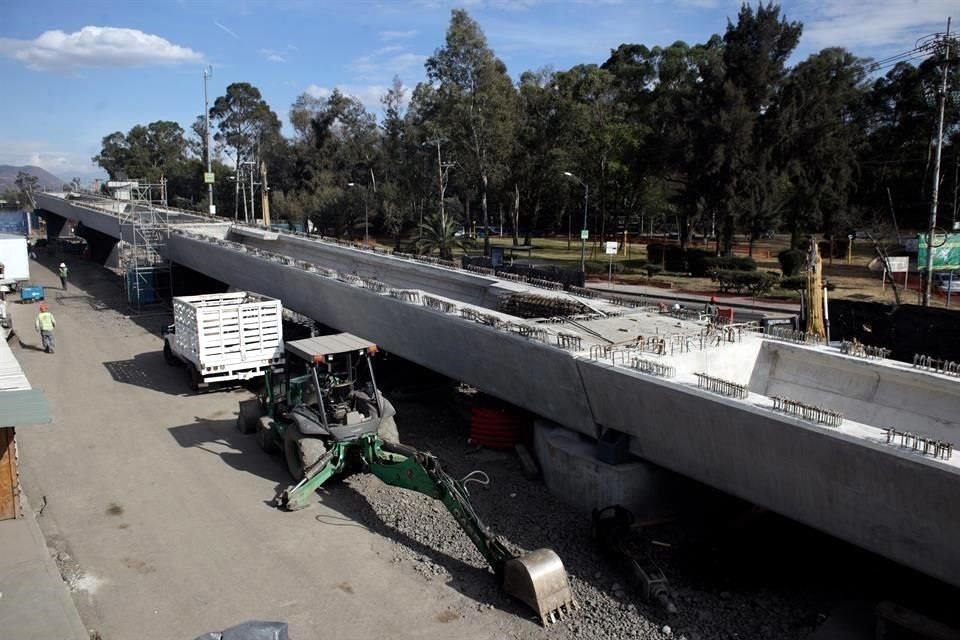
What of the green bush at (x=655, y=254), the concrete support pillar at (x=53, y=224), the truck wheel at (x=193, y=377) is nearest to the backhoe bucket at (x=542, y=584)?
the truck wheel at (x=193, y=377)

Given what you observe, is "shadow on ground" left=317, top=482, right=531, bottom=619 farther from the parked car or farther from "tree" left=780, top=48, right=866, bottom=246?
"tree" left=780, top=48, right=866, bottom=246

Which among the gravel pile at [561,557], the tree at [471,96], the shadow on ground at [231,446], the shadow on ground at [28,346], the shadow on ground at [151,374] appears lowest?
the gravel pile at [561,557]

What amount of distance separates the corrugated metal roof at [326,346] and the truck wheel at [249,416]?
2.50 m

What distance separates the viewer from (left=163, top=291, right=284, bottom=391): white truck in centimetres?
1695

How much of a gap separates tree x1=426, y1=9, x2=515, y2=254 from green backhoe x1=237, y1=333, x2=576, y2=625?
32788 mm

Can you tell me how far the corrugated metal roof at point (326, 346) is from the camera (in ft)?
38.3

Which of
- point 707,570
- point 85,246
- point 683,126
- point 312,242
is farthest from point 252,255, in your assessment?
point 85,246

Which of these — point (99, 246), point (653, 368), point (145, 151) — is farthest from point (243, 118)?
point (653, 368)

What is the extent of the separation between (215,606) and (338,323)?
1256cm

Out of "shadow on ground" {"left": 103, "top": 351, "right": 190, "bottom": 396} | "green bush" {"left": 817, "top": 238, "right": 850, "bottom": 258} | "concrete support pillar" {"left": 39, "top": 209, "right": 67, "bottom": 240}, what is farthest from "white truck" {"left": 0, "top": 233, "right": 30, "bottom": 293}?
"green bush" {"left": 817, "top": 238, "right": 850, "bottom": 258}

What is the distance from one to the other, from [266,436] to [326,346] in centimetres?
243

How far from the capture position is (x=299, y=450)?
1141cm

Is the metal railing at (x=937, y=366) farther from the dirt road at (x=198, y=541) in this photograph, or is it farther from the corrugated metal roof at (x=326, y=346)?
the corrugated metal roof at (x=326, y=346)

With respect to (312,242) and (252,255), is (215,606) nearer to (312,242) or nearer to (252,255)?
(252,255)
